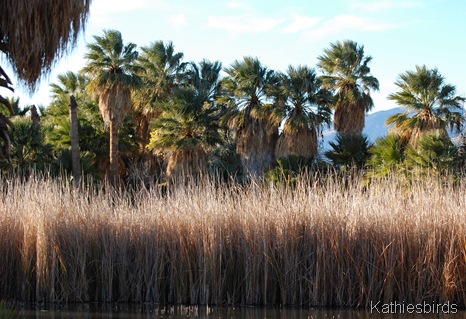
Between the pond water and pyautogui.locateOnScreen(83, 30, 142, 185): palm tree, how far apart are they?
15908 mm

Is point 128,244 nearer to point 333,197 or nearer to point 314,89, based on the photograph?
point 333,197

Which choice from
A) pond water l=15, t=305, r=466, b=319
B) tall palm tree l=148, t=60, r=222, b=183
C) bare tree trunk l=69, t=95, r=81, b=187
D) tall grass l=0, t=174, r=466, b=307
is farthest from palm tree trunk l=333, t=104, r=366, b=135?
pond water l=15, t=305, r=466, b=319

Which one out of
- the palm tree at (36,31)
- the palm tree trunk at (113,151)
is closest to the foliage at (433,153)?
the palm tree trunk at (113,151)

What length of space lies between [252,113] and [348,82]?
202 inches

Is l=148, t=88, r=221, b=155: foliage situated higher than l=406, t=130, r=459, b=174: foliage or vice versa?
l=148, t=88, r=221, b=155: foliage

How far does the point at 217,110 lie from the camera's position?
1006 inches

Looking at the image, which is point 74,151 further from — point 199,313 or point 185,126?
point 199,313

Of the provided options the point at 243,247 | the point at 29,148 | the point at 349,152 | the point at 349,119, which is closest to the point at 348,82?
the point at 349,119

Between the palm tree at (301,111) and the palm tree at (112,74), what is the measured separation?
221 inches

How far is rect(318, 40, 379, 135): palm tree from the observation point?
1104 inches

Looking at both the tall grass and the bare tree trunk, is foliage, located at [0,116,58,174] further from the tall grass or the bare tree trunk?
the tall grass

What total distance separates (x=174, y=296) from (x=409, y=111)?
15.2m

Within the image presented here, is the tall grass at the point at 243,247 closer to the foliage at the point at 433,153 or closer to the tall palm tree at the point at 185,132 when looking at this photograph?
the foliage at the point at 433,153

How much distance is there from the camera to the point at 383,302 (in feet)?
31.6
